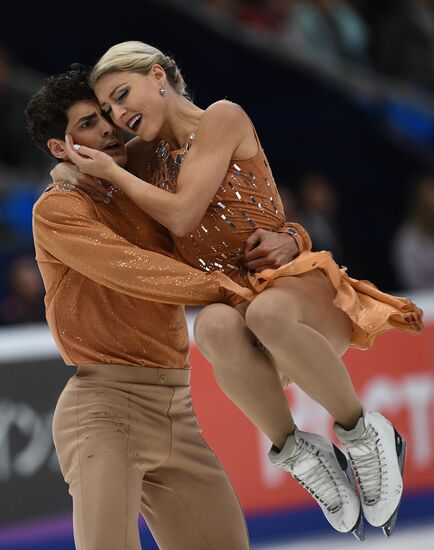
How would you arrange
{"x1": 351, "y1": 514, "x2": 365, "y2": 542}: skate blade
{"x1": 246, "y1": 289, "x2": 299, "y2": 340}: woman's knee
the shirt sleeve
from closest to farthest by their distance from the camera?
{"x1": 246, "y1": 289, "x2": 299, "y2": 340}: woman's knee < the shirt sleeve < {"x1": 351, "y1": 514, "x2": 365, "y2": 542}: skate blade

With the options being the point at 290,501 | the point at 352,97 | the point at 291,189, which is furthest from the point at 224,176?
the point at 352,97

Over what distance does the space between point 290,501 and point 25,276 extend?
187 cm

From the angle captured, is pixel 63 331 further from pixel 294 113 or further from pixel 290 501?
pixel 294 113

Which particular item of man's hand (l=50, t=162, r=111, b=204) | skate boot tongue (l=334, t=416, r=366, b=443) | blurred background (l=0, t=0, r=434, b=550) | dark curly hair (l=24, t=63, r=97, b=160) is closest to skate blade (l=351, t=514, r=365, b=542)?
skate boot tongue (l=334, t=416, r=366, b=443)

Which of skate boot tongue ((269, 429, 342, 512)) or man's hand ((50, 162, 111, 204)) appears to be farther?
man's hand ((50, 162, 111, 204))

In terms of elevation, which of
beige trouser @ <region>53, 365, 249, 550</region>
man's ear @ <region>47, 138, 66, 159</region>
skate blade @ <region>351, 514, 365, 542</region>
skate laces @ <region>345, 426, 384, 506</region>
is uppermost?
man's ear @ <region>47, 138, 66, 159</region>

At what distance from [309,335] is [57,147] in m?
1.03

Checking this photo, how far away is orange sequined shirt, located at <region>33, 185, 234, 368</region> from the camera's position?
364cm

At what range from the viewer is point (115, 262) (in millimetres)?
3648

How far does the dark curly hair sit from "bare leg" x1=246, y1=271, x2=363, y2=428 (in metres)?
0.86

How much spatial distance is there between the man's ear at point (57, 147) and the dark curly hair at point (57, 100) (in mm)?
13

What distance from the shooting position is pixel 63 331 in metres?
3.85

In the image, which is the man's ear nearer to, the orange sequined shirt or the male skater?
the male skater

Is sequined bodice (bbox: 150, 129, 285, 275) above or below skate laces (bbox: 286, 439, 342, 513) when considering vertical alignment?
above
